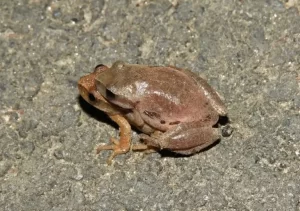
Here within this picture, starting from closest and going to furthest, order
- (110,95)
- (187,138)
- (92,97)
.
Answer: (187,138), (110,95), (92,97)

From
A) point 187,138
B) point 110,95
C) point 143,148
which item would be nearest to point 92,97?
point 110,95

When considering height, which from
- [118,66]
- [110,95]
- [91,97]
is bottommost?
[91,97]

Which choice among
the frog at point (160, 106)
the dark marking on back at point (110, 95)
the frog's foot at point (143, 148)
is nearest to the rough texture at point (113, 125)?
the frog's foot at point (143, 148)

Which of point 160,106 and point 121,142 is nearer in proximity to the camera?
point 160,106

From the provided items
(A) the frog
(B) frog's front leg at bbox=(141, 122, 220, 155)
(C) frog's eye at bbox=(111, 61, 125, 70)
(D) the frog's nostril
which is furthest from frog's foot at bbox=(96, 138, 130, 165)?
(C) frog's eye at bbox=(111, 61, 125, 70)

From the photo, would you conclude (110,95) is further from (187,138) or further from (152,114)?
(187,138)

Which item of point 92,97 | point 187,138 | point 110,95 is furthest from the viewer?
point 92,97

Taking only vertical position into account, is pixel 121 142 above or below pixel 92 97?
below

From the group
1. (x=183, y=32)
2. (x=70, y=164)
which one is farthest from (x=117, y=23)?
(x=70, y=164)
